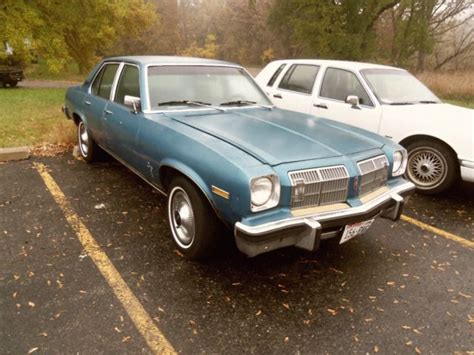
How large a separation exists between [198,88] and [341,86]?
2.66 metres

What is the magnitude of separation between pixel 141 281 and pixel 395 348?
1.89 meters

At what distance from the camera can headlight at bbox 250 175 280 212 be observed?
2.54 meters

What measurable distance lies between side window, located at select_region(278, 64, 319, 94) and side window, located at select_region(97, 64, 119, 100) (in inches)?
118

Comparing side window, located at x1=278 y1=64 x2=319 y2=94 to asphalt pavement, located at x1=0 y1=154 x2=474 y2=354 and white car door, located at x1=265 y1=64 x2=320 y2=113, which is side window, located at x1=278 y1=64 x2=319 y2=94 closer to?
white car door, located at x1=265 y1=64 x2=320 y2=113

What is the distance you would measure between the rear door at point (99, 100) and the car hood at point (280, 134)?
4.83 feet

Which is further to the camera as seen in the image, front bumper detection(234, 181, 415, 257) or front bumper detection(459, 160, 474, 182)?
front bumper detection(459, 160, 474, 182)

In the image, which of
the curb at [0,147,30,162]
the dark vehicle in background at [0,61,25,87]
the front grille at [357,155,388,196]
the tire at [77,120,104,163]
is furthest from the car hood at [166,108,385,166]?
the dark vehicle in background at [0,61,25,87]

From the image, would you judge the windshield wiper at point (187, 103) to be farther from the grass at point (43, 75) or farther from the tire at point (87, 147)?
the grass at point (43, 75)

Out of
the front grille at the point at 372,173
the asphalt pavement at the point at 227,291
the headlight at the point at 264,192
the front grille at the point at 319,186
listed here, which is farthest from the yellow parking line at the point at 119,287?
the front grille at the point at 372,173

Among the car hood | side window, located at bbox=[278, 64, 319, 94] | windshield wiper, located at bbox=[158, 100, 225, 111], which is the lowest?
the car hood

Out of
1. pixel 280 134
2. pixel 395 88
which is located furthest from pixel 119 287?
pixel 395 88

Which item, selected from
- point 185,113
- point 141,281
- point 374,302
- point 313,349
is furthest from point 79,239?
point 374,302

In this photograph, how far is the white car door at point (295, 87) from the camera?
19.8 ft

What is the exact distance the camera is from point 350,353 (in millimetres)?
2295
